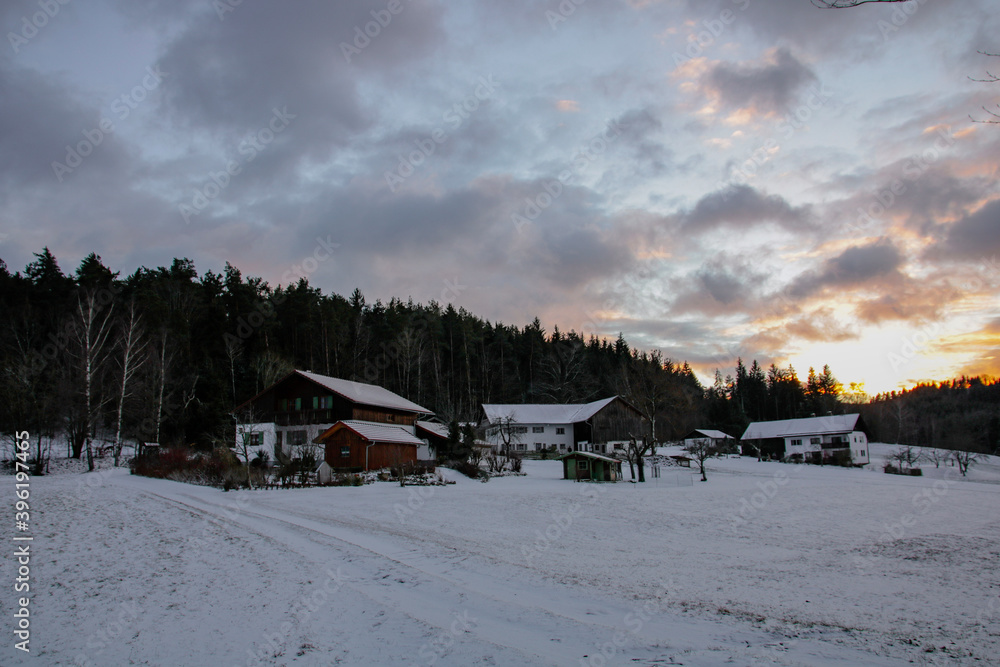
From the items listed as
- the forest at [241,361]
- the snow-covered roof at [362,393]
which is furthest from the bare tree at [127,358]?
the snow-covered roof at [362,393]

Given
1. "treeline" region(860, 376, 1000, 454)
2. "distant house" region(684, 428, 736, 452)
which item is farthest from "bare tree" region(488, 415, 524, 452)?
"treeline" region(860, 376, 1000, 454)

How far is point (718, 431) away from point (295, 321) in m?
60.4

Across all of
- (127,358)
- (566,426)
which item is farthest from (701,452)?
(127,358)

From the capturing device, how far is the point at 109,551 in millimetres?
12188

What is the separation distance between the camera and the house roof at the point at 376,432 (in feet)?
124

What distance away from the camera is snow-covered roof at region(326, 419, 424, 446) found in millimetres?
37688

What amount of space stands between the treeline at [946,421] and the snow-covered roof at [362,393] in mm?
67101

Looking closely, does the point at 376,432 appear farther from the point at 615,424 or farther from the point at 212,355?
the point at 615,424

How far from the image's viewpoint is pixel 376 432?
130 feet

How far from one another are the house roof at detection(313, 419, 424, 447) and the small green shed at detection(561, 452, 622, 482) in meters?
13.1

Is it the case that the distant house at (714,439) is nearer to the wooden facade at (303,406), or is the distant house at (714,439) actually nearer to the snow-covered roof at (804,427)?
the snow-covered roof at (804,427)

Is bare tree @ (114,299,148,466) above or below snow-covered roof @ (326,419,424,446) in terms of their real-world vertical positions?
above

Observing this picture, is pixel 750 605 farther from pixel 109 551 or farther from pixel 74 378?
pixel 74 378

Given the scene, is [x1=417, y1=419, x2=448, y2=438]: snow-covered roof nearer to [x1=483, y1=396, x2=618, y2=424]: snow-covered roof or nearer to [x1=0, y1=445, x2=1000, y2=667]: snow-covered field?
[x1=483, y1=396, x2=618, y2=424]: snow-covered roof
